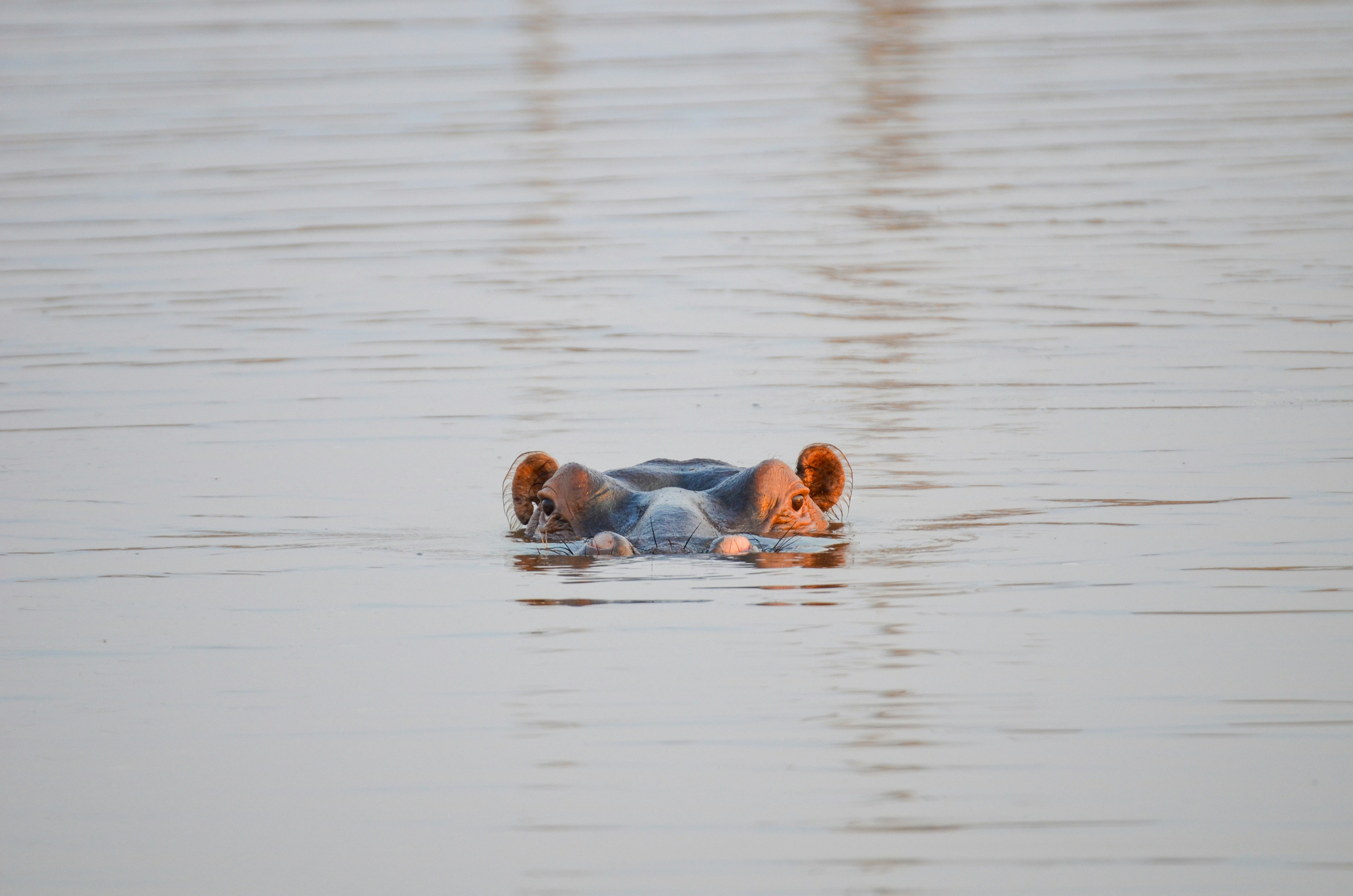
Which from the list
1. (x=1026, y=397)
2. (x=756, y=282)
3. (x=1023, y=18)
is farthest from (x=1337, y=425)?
(x=1023, y=18)

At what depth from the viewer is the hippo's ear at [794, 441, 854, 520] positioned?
8.52 meters

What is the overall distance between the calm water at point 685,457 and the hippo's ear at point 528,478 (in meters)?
0.18

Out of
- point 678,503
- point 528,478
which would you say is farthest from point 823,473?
point 528,478

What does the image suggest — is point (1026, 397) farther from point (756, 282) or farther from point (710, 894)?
point (710, 894)

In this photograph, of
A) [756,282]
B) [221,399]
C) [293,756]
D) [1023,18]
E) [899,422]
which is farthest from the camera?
[1023,18]

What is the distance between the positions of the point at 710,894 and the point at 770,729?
3.54 ft

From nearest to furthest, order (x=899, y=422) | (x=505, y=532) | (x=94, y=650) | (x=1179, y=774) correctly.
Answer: (x=1179, y=774) < (x=94, y=650) < (x=505, y=532) < (x=899, y=422)

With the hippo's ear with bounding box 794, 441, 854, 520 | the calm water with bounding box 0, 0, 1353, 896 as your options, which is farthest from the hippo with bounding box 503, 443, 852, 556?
the calm water with bounding box 0, 0, 1353, 896

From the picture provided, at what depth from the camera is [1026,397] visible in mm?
10875

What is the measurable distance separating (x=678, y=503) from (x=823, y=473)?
2.68 feet

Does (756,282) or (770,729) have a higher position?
(756,282)

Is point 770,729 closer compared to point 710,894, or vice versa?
point 710,894

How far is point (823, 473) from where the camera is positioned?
28.2 ft

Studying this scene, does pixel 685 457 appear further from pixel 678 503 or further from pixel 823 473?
pixel 678 503
